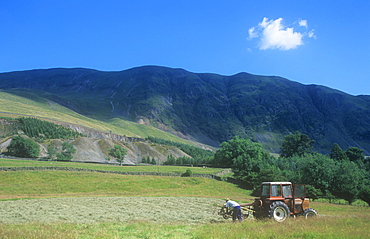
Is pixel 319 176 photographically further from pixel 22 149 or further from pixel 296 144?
pixel 22 149

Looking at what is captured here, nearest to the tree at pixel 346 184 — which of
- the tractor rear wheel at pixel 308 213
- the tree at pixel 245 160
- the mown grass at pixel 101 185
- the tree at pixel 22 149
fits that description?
the tree at pixel 245 160

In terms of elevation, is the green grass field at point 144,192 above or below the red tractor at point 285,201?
below

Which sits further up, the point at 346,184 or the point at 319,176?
the point at 319,176

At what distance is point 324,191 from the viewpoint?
6006cm

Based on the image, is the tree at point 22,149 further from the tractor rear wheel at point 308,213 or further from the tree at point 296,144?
the tree at point 296,144

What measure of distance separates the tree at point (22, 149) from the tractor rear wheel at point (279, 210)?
10811 cm

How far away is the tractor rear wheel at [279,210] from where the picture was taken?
1966 cm

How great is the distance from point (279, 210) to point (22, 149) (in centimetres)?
11004

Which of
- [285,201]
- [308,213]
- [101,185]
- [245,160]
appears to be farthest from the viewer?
[245,160]

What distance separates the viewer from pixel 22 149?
106 metres

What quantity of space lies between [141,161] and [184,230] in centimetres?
12470

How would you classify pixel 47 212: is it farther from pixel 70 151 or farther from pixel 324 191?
pixel 70 151

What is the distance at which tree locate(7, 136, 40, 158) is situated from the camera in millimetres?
105688

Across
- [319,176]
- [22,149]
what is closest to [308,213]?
[319,176]
